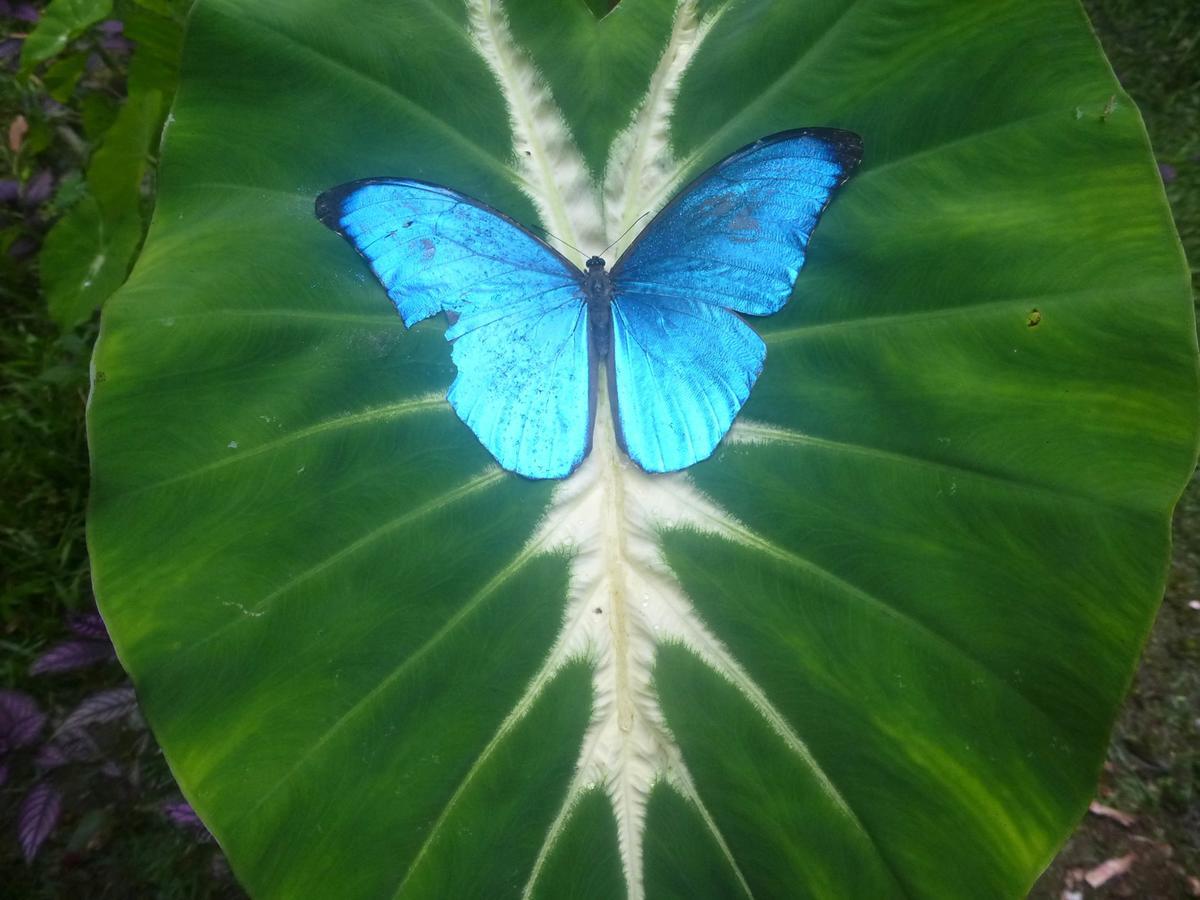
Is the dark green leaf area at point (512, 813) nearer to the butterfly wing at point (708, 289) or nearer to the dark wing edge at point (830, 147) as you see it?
the butterfly wing at point (708, 289)

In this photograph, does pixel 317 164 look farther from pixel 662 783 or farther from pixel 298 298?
pixel 662 783

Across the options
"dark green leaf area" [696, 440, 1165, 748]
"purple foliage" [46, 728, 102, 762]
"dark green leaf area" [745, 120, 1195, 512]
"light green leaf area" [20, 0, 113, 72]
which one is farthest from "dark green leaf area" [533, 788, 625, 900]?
"light green leaf area" [20, 0, 113, 72]

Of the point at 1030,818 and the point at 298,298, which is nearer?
the point at 1030,818

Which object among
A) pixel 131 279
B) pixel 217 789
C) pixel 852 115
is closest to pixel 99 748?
pixel 217 789

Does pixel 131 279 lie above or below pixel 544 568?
above

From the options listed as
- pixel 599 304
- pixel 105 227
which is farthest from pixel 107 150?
pixel 599 304

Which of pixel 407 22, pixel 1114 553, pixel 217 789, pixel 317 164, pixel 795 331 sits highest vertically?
pixel 407 22
